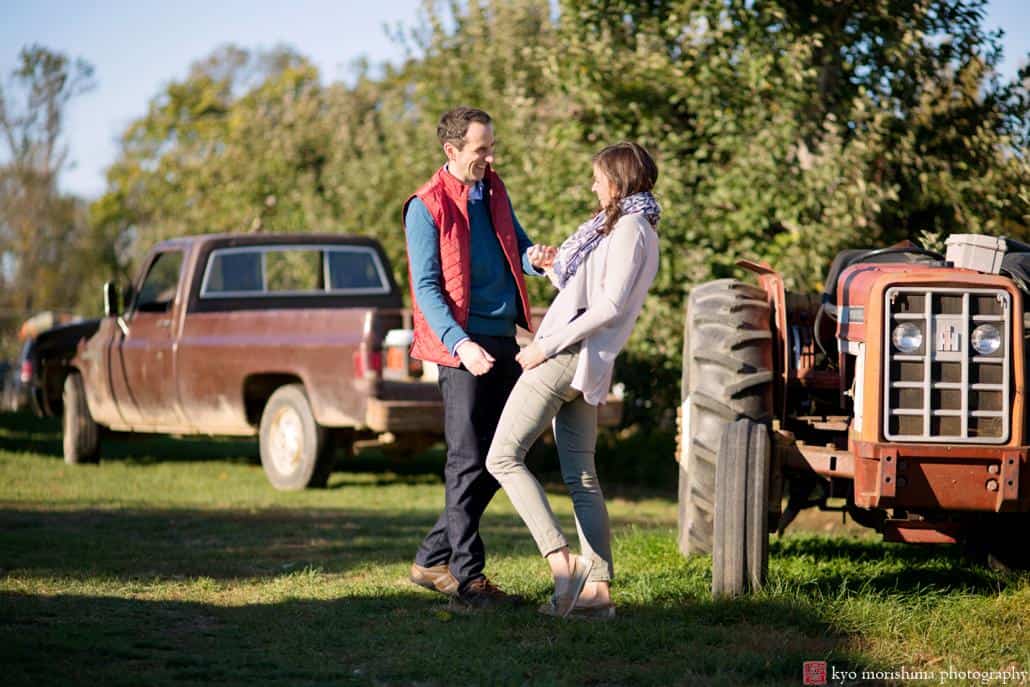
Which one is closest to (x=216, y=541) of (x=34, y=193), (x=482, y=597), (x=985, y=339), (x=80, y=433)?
(x=482, y=597)

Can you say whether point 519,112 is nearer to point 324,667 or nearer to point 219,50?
point 324,667

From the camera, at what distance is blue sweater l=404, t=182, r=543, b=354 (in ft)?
18.7

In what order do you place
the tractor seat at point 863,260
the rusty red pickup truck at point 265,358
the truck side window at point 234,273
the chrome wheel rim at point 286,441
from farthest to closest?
the truck side window at point 234,273, the chrome wheel rim at point 286,441, the rusty red pickup truck at point 265,358, the tractor seat at point 863,260

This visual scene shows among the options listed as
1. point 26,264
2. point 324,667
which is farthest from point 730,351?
point 26,264

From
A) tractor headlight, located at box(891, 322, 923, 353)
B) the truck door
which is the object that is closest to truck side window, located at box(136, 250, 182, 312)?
the truck door

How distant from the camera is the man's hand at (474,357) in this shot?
5.50 m

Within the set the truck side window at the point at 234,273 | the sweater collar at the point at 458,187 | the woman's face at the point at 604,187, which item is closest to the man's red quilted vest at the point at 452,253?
the sweater collar at the point at 458,187

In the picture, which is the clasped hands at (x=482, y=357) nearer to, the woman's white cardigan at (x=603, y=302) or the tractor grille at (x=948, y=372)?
the woman's white cardigan at (x=603, y=302)

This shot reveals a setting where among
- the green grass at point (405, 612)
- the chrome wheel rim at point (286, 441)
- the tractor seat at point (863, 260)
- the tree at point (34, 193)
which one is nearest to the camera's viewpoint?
the green grass at point (405, 612)

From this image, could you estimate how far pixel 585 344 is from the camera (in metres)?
5.52

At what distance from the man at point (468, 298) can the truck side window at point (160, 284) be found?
722cm

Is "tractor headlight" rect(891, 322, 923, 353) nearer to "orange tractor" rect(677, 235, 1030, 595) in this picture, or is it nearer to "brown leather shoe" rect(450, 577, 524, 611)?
"orange tractor" rect(677, 235, 1030, 595)

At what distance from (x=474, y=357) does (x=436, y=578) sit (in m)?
1.16

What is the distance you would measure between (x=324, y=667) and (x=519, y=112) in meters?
8.92
